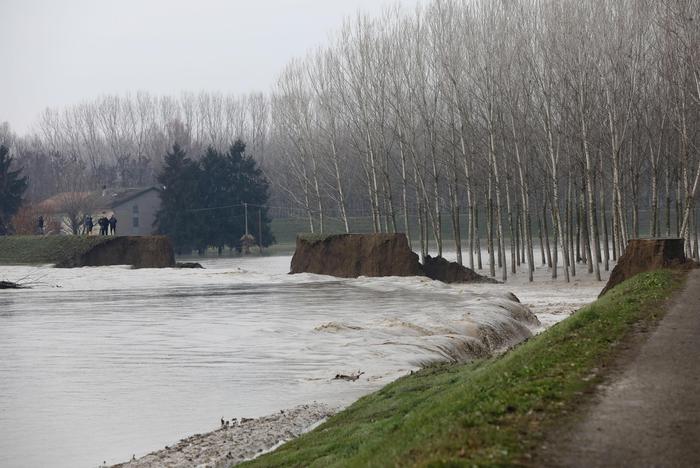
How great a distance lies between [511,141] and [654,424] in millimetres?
49324

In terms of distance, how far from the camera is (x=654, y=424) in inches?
311

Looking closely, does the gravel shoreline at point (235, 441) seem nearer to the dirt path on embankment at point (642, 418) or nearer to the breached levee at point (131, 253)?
the dirt path on embankment at point (642, 418)

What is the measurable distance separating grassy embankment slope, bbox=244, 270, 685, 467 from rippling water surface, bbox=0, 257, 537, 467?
229 cm

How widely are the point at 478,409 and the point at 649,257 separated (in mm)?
18094

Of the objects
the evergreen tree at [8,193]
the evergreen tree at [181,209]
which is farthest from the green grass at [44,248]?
the evergreen tree at [8,193]

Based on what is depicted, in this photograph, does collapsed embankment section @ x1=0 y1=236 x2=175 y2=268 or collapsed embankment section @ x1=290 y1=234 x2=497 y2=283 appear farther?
collapsed embankment section @ x1=0 y1=236 x2=175 y2=268

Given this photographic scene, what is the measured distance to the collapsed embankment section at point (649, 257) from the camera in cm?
2538

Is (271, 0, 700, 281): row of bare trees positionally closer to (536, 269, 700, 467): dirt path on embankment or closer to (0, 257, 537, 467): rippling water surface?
(0, 257, 537, 467): rippling water surface

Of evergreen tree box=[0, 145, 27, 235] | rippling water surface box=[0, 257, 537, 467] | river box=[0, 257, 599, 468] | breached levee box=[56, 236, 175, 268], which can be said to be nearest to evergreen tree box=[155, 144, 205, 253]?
evergreen tree box=[0, 145, 27, 235]

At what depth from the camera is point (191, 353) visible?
832 inches

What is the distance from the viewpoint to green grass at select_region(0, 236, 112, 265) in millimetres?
58938

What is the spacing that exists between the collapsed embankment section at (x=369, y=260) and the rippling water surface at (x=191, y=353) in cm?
727

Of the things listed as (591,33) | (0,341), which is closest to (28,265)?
(591,33)

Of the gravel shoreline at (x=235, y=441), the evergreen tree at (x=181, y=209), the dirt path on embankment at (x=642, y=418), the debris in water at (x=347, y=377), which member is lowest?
the gravel shoreline at (x=235, y=441)
